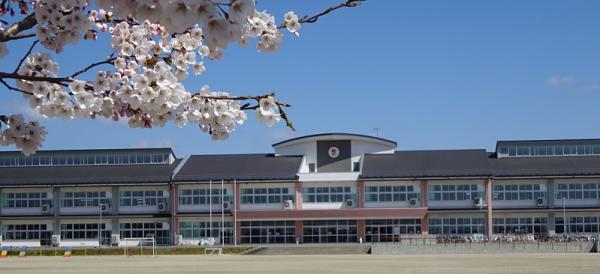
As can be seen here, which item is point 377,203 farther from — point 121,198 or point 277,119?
point 277,119

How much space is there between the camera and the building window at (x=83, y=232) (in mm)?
54812

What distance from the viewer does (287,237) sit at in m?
53.9

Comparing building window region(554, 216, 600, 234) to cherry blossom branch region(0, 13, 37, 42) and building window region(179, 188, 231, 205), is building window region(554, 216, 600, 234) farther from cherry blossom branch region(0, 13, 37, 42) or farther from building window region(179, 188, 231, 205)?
cherry blossom branch region(0, 13, 37, 42)

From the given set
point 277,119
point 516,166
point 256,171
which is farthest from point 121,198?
Result: point 277,119

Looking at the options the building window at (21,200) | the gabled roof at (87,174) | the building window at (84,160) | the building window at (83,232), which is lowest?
the building window at (83,232)

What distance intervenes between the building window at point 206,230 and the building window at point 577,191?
61.8ft

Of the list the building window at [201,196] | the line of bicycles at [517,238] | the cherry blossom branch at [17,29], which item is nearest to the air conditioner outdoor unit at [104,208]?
the building window at [201,196]

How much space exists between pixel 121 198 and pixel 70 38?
51.5m

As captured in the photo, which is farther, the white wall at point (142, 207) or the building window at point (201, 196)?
the white wall at point (142, 207)

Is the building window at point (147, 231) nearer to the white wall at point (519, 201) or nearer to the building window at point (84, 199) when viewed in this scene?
the building window at point (84, 199)

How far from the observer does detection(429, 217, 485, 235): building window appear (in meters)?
52.5

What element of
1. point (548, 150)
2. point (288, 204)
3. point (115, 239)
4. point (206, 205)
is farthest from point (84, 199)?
point (548, 150)

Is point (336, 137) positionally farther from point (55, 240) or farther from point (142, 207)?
point (55, 240)

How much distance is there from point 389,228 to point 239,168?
9.72 meters
